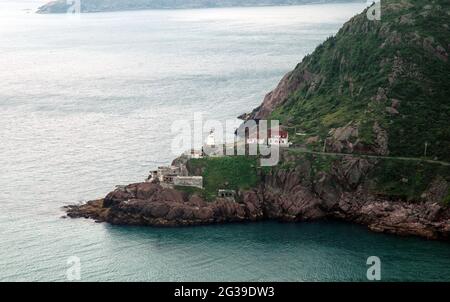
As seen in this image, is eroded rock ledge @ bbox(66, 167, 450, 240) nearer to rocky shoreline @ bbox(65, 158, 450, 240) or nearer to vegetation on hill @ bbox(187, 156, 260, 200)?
rocky shoreline @ bbox(65, 158, 450, 240)

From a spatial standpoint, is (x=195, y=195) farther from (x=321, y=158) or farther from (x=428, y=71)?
(x=428, y=71)

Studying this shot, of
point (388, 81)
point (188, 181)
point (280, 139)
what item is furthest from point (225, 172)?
point (388, 81)

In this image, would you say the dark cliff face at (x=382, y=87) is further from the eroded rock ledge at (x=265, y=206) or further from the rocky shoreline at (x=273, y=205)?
the eroded rock ledge at (x=265, y=206)

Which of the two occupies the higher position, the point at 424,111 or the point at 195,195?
the point at 424,111

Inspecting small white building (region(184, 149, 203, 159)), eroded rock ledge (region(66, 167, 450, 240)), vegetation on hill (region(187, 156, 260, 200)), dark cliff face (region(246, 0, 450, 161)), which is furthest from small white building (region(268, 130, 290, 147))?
small white building (region(184, 149, 203, 159))

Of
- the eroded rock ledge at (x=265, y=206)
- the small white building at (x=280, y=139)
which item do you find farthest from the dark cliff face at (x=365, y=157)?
the small white building at (x=280, y=139)
